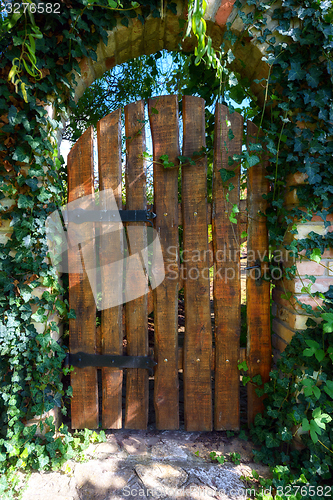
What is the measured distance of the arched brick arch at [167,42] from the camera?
1.64 m

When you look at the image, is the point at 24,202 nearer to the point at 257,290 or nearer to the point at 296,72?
the point at 257,290

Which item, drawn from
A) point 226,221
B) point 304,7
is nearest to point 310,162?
point 226,221

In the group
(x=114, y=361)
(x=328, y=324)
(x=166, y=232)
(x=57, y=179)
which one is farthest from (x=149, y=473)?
(x=57, y=179)

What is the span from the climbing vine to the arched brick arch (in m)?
0.05

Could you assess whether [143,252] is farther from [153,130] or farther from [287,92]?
[287,92]

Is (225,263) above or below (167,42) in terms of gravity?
below

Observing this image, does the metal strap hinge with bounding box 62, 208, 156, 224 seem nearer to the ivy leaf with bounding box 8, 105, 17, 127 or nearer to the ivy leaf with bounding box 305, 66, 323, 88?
the ivy leaf with bounding box 8, 105, 17, 127

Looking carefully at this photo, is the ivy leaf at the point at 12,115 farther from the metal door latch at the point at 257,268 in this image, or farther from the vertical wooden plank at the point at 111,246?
the metal door latch at the point at 257,268

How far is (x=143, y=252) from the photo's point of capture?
5.88 feet

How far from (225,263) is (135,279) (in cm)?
59

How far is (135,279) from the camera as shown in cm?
181

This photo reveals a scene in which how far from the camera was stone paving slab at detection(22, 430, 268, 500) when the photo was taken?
4.73ft

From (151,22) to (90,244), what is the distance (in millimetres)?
1440

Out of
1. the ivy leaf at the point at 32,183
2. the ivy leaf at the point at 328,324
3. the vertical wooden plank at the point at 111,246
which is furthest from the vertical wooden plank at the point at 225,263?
the ivy leaf at the point at 32,183
